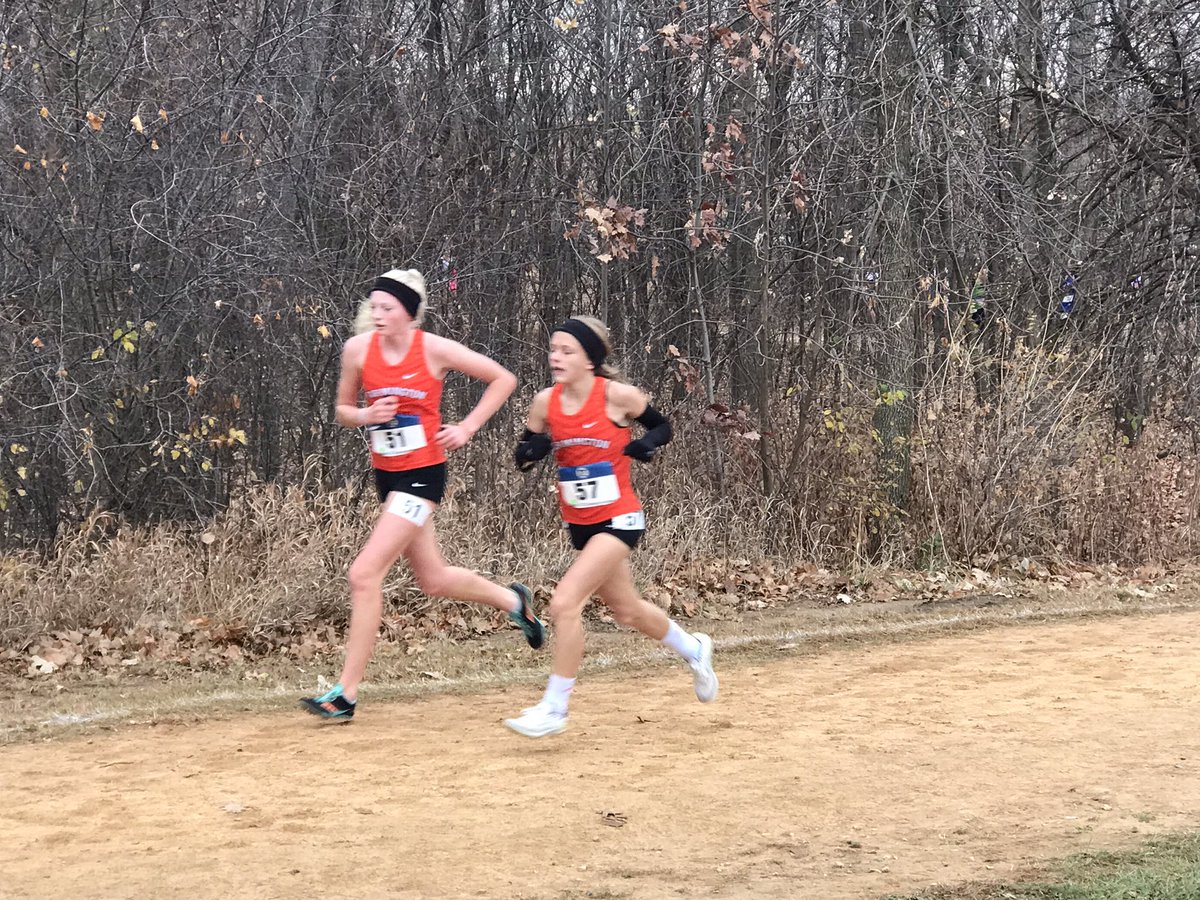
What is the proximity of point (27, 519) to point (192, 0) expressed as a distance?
13.4 feet

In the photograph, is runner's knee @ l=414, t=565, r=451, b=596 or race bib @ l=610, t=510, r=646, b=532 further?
runner's knee @ l=414, t=565, r=451, b=596

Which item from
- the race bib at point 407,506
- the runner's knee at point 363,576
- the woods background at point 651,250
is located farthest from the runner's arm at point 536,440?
the woods background at point 651,250

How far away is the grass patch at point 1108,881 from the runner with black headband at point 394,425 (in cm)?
289

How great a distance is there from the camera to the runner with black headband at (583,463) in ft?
20.3

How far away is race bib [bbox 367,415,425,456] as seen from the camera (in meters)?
6.34

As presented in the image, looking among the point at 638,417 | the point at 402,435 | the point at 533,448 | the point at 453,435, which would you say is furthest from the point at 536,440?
the point at 402,435

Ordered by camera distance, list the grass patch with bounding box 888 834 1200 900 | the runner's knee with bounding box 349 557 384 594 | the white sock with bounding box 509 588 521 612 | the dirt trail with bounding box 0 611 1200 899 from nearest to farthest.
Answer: the grass patch with bounding box 888 834 1200 900
the dirt trail with bounding box 0 611 1200 899
the runner's knee with bounding box 349 557 384 594
the white sock with bounding box 509 588 521 612

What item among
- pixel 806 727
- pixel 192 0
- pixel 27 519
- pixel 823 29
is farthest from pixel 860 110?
pixel 27 519

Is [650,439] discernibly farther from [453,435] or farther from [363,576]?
[363,576]

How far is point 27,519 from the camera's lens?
9859 mm

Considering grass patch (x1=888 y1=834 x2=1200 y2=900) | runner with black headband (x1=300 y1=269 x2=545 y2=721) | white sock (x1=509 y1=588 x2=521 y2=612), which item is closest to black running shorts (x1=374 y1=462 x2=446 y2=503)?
runner with black headband (x1=300 y1=269 x2=545 y2=721)

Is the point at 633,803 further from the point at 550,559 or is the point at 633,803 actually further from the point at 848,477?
the point at 848,477

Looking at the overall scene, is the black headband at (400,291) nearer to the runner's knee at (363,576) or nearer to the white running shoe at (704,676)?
the runner's knee at (363,576)

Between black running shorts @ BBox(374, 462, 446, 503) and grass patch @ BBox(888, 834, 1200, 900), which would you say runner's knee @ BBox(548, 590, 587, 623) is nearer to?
black running shorts @ BBox(374, 462, 446, 503)
